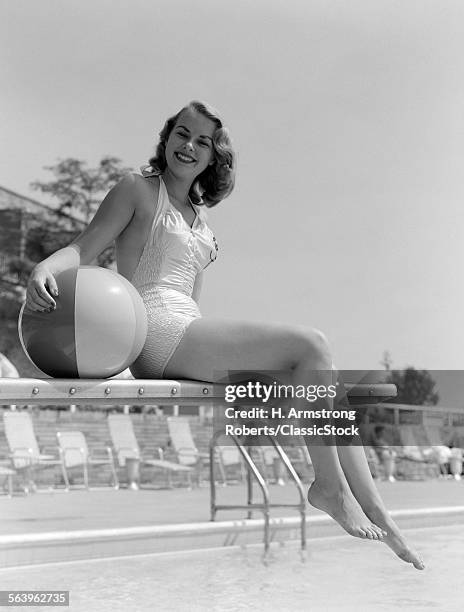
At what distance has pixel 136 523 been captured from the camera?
29.5ft

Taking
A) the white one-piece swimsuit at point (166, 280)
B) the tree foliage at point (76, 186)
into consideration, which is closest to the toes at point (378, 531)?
the white one-piece swimsuit at point (166, 280)

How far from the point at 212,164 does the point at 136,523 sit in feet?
19.1

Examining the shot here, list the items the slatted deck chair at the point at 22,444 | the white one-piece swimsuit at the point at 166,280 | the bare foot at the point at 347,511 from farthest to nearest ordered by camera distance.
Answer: the slatted deck chair at the point at 22,444 < the white one-piece swimsuit at the point at 166,280 < the bare foot at the point at 347,511

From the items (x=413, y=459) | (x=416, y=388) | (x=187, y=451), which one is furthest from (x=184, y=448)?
(x=416, y=388)

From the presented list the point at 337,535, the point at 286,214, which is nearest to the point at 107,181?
the point at 286,214

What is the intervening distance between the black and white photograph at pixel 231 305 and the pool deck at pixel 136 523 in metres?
0.03

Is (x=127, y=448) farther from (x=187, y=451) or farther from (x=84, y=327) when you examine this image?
(x=84, y=327)

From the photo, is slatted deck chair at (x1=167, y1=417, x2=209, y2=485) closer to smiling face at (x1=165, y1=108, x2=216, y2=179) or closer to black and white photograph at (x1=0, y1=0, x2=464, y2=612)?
black and white photograph at (x1=0, y1=0, x2=464, y2=612)

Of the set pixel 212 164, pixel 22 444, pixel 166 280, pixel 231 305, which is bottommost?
pixel 22 444

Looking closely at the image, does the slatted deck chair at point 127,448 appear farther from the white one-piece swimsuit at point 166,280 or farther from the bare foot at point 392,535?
the bare foot at point 392,535

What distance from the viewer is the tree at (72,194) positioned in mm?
29703

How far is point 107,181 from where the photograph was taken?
3086 cm

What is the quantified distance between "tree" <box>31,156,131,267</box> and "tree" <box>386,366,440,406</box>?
57.1 ft

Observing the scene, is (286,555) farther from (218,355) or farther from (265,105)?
(265,105)
